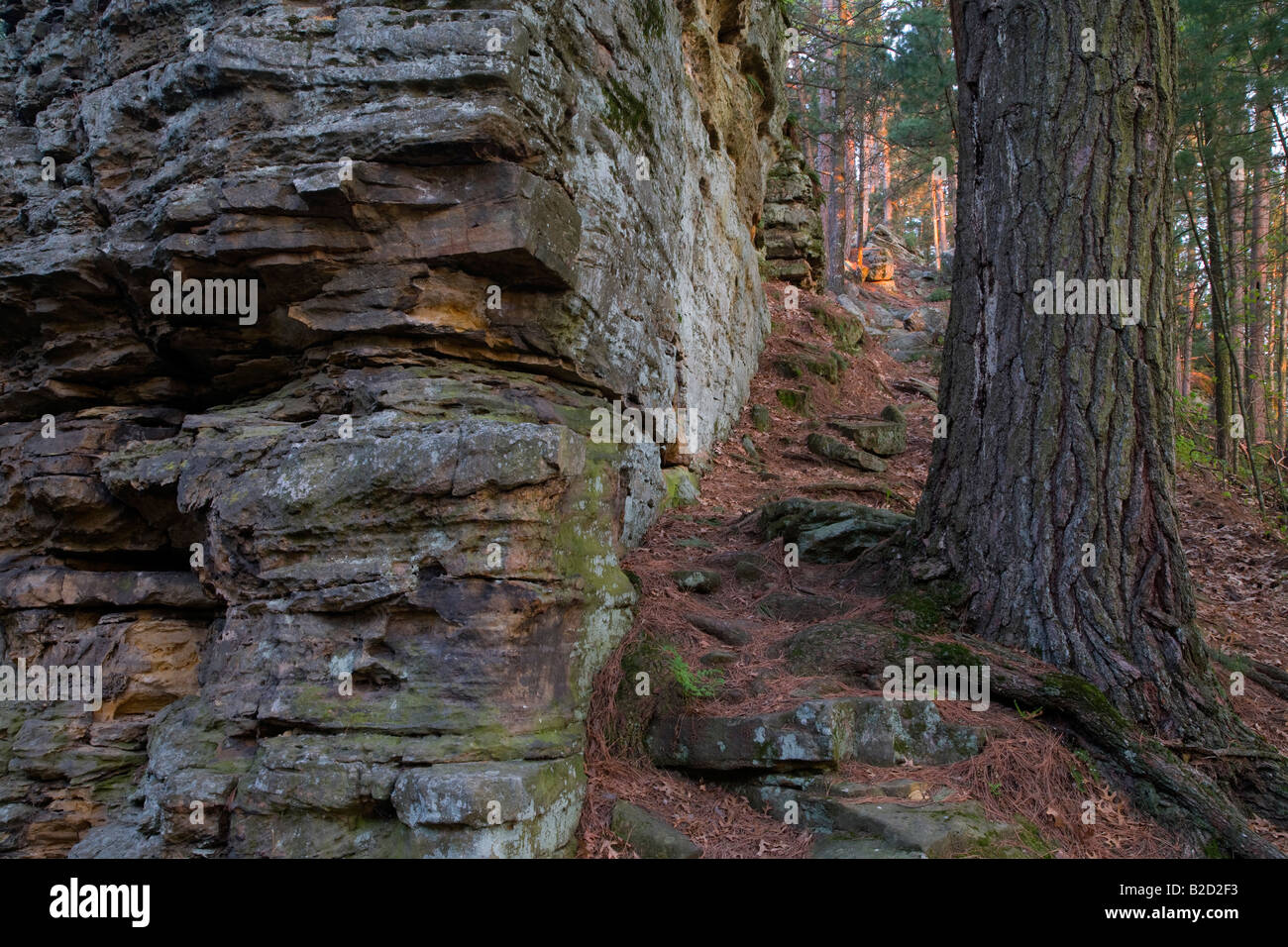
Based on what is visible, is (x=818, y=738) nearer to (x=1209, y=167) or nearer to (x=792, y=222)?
(x=1209, y=167)

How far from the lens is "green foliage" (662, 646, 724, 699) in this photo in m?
4.70

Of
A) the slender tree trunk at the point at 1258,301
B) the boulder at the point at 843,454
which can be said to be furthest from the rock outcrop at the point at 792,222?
the slender tree trunk at the point at 1258,301

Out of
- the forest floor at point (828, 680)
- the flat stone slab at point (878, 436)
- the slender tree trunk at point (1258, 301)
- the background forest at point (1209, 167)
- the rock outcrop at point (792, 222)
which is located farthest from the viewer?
the rock outcrop at point (792, 222)

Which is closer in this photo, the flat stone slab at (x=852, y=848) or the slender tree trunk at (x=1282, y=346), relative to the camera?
the flat stone slab at (x=852, y=848)

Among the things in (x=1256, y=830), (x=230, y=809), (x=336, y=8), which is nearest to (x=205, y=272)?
(x=336, y=8)

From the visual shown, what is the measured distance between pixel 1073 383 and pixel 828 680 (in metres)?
2.44

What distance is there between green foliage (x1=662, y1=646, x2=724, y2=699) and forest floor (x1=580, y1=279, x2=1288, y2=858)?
5cm

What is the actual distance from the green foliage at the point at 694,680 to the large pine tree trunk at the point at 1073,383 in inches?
69.5

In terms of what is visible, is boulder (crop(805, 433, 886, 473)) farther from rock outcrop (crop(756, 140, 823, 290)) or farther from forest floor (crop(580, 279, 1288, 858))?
rock outcrop (crop(756, 140, 823, 290))

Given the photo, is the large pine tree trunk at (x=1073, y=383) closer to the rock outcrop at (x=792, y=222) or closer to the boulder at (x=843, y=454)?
the boulder at (x=843, y=454)

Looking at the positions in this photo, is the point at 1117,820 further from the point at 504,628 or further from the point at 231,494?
the point at 231,494

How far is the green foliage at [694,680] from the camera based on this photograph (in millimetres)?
4703

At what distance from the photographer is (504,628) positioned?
4.18m

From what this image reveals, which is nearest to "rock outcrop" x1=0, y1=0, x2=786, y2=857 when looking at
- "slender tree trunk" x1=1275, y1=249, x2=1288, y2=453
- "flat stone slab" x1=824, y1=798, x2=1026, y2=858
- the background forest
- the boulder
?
"flat stone slab" x1=824, y1=798, x2=1026, y2=858
